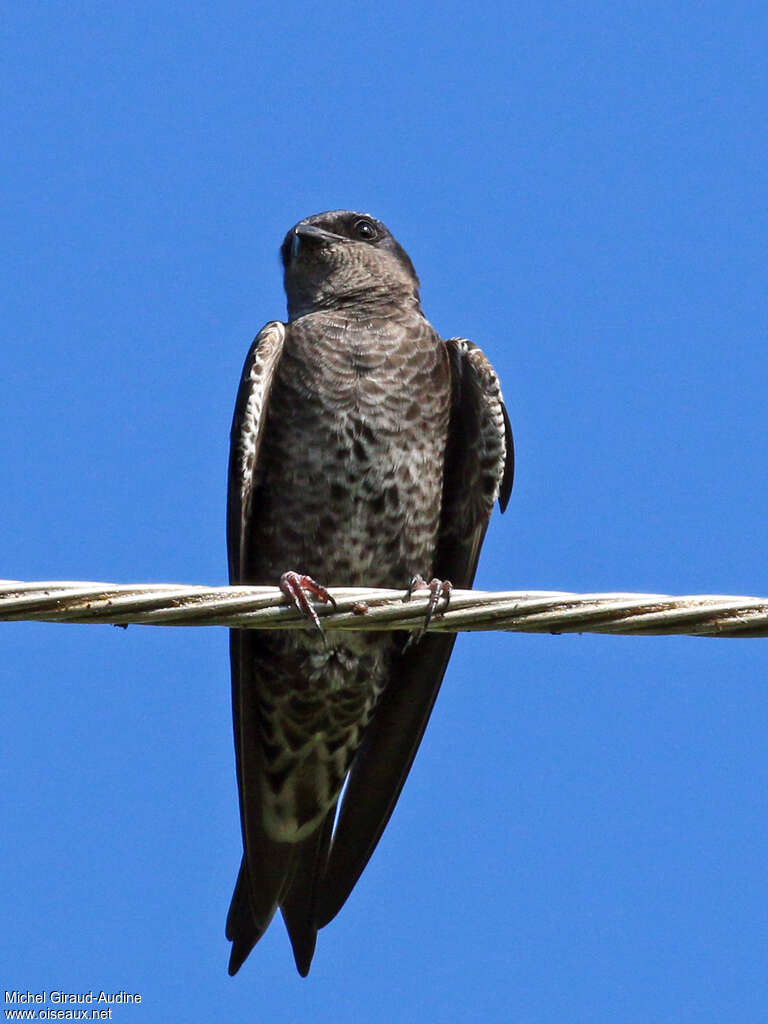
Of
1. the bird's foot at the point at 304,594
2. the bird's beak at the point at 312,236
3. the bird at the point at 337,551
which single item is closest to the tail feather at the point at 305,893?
the bird at the point at 337,551

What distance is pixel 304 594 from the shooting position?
4.87 metres

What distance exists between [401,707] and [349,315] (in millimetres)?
1996

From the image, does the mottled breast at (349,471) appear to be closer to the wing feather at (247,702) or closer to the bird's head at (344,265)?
the wing feather at (247,702)

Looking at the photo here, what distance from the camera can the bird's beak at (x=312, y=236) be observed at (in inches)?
335

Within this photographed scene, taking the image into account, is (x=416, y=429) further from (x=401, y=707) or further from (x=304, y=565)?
(x=401, y=707)

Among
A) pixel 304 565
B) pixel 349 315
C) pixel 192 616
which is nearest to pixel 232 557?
pixel 304 565

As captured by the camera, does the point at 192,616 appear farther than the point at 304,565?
No

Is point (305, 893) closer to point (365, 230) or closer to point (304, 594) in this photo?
point (304, 594)

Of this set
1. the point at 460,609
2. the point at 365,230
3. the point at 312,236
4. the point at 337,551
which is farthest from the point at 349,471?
the point at 460,609

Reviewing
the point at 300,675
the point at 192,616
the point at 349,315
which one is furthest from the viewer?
the point at 349,315

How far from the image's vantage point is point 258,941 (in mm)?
6598

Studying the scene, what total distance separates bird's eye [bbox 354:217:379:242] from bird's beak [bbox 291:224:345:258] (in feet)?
0.43

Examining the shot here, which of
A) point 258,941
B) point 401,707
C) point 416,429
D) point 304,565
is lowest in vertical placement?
point 258,941

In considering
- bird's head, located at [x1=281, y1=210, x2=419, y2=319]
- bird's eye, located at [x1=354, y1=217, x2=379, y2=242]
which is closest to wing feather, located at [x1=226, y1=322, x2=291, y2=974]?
bird's head, located at [x1=281, y1=210, x2=419, y2=319]
